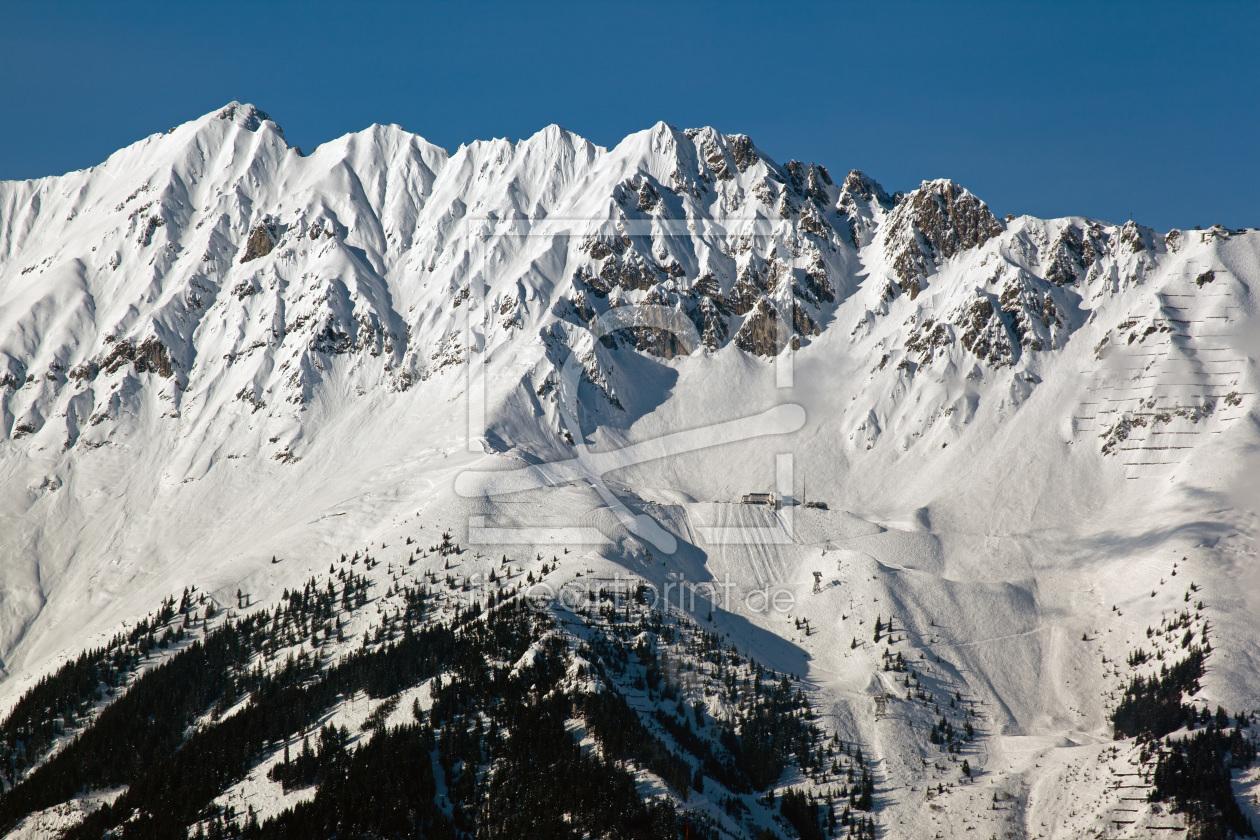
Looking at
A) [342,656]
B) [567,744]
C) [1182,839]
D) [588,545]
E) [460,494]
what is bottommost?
[1182,839]

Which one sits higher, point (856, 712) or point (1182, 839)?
point (856, 712)

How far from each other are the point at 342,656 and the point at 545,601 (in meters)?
27.8

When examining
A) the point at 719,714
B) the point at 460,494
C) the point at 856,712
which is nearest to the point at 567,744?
the point at 719,714

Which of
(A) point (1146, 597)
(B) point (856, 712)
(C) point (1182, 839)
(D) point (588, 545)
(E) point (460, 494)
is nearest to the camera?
(C) point (1182, 839)

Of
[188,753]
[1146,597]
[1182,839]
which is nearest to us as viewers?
[1182,839]

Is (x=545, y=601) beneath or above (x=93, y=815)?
above

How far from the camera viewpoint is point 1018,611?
171 meters

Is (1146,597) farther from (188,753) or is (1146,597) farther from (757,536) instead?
(188,753)

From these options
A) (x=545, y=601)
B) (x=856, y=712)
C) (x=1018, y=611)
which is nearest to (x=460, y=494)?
(x=545, y=601)

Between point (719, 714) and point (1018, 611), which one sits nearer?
point (719, 714)

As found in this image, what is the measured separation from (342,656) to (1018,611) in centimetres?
10247

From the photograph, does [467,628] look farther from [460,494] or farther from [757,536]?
[757,536]

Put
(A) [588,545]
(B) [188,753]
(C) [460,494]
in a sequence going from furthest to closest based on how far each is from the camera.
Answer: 1. (C) [460,494]
2. (A) [588,545]
3. (B) [188,753]

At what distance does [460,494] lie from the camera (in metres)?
192
